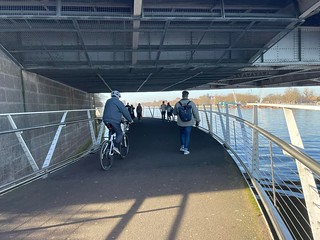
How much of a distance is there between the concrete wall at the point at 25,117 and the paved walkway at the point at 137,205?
8.71 feet

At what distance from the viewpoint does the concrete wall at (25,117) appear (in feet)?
24.6

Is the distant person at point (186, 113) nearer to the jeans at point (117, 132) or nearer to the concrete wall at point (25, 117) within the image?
the jeans at point (117, 132)

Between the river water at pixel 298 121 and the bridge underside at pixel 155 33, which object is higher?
the bridge underside at pixel 155 33

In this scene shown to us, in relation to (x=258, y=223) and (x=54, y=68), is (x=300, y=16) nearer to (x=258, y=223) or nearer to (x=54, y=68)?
(x=258, y=223)

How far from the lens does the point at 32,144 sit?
9.40m

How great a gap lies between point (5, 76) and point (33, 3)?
2.61 meters

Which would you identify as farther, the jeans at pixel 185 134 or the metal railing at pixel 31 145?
the jeans at pixel 185 134

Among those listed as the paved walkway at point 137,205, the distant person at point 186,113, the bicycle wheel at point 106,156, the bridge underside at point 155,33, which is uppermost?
the bridge underside at point 155,33

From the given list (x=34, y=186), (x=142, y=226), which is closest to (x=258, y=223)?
(x=142, y=226)

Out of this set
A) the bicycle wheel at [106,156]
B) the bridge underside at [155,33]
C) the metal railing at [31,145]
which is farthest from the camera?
the bridge underside at [155,33]

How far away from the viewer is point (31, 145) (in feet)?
30.5

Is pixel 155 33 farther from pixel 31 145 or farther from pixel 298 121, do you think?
pixel 298 121

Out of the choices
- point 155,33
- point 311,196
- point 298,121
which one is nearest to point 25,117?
point 155,33

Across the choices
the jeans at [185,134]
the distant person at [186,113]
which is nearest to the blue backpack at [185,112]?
the distant person at [186,113]
